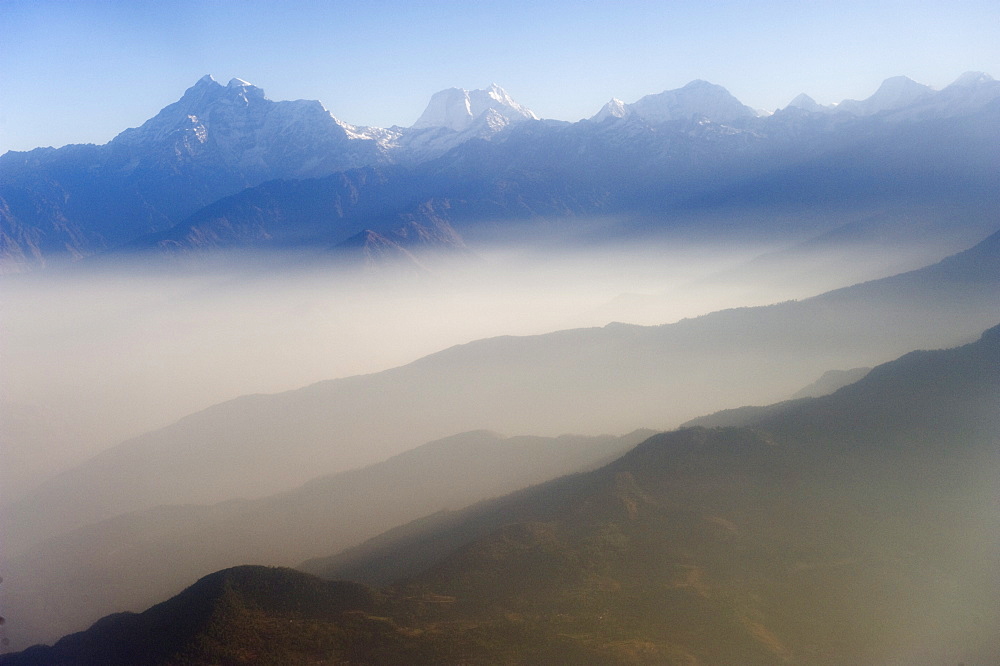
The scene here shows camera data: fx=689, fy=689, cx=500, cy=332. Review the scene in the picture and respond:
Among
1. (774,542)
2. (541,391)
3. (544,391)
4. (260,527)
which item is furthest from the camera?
(541,391)

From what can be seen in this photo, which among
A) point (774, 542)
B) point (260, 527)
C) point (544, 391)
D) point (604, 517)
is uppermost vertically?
point (544, 391)

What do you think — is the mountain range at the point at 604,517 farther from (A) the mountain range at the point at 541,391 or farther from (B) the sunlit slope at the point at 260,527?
(A) the mountain range at the point at 541,391

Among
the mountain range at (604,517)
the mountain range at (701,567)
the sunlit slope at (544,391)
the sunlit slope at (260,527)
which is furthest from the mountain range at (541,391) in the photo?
the mountain range at (701,567)

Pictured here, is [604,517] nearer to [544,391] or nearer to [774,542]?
[774,542]

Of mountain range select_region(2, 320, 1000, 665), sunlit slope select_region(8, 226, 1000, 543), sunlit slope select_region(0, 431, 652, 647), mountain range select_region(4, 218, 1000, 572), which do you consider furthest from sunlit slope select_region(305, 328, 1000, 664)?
mountain range select_region(4, 218, 1000, 572)

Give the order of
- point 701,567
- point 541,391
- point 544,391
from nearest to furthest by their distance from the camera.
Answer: point 701,567 < point 544,391 < point 541,391

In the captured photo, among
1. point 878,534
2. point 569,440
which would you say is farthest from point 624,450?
point 878,534

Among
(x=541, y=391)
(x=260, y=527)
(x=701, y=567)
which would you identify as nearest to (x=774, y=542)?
(x=701, y=567)
